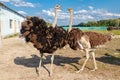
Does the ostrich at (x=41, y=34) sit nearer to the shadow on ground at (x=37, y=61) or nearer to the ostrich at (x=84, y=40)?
the ostrich at (x=84, y=40)

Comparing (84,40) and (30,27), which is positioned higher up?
(30,27)

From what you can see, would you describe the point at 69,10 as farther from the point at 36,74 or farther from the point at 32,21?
the point at 36,74

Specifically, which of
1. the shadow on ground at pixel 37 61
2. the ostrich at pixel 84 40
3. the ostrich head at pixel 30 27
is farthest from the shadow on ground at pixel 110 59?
the ostrich head at pixel 30 27

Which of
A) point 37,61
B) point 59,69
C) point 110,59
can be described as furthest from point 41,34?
point 110,59

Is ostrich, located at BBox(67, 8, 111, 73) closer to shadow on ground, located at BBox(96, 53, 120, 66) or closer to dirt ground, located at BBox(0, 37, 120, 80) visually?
dirt ground, located at BBox(0, 37, 120, 80)

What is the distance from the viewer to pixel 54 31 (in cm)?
880

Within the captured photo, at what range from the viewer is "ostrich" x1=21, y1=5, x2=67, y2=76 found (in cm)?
864

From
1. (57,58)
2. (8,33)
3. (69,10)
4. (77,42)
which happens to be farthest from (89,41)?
(8,33)

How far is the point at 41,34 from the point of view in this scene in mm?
8695

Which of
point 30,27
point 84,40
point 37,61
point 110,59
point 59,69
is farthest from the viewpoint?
point 110,59

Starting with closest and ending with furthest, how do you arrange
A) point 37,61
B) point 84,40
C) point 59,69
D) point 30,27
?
1. point 30,27
2. point 84,40
3. point 59,69
4. point 37,61

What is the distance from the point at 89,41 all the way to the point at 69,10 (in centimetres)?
129

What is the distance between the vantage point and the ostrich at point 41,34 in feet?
28.3

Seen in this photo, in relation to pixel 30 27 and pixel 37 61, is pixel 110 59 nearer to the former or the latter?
pixel 37 61
